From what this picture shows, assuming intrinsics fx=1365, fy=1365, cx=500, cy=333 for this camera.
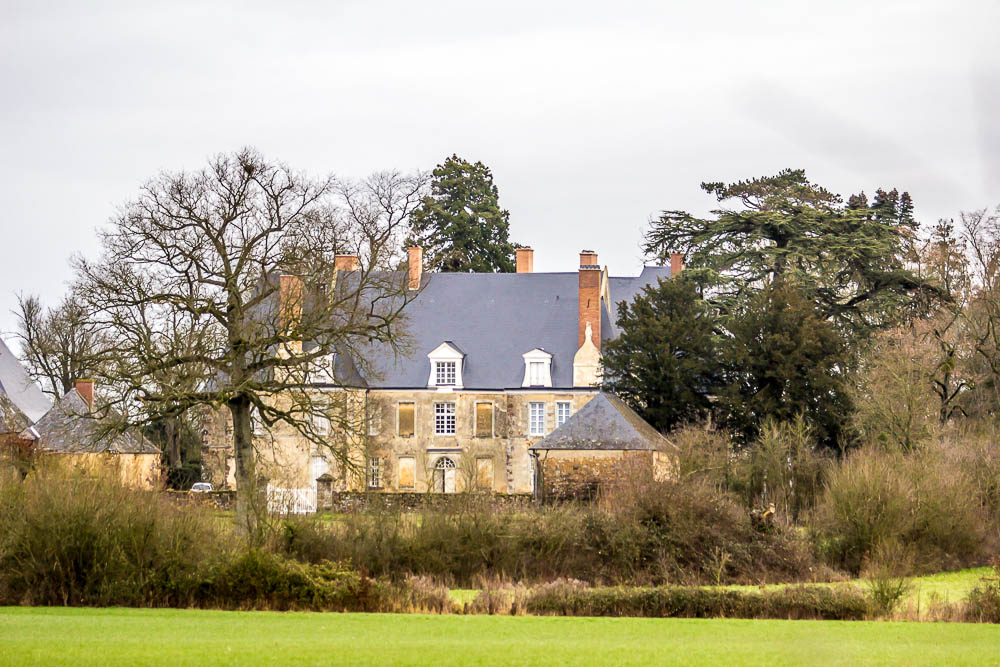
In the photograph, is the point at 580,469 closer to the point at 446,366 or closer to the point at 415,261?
the point at 446,366

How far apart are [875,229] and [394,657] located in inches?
1320

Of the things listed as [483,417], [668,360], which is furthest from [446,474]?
[668,360]

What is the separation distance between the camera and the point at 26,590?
23.3 meters

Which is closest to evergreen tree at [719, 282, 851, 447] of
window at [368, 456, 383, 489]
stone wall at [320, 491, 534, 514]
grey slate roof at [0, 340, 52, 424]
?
stone wall at [320, 491, 534, 514]

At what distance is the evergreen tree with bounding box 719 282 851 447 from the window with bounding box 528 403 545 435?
10702 millimetres

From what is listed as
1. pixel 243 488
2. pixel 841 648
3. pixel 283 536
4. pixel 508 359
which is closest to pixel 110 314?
pixel 243 488

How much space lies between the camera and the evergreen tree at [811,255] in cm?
4478

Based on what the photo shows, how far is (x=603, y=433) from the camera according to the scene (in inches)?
1561

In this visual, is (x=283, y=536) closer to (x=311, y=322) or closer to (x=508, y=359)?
(x=311, y=322)

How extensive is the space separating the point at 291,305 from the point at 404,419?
2088 centimetres

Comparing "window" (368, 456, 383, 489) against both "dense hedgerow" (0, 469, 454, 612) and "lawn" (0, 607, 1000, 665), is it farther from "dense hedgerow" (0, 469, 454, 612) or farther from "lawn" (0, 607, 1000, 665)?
"lawn" (0, 607, 1000, 665)

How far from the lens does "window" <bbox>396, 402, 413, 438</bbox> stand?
176 feet

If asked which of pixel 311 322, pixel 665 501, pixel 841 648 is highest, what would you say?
pixel 311 322

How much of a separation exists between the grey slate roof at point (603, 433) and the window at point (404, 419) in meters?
13.9
